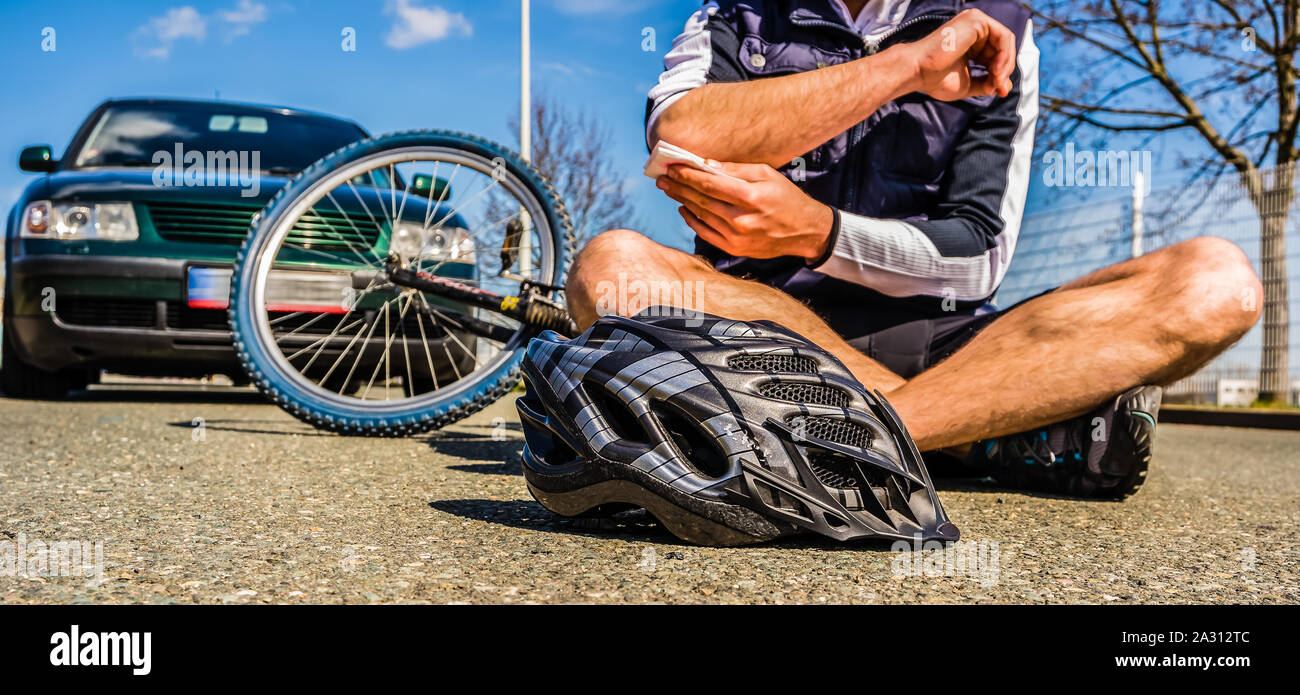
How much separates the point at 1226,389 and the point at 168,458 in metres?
9.56

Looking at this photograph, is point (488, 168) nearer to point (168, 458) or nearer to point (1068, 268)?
point (168, 458)

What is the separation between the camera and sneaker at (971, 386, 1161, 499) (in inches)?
81.7

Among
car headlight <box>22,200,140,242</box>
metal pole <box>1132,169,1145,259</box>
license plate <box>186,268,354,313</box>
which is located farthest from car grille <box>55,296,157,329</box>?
metal pole <box>1132,169,1145,259</box>

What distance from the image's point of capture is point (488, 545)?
1.56 metres

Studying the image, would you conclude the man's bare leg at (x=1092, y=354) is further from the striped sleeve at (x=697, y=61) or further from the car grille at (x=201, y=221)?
the car grille at (x=201, y=221)

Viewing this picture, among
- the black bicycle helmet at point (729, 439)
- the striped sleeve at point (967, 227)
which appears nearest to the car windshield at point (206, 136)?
the striped sleeve at point (967, 227)

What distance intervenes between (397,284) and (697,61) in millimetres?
1691

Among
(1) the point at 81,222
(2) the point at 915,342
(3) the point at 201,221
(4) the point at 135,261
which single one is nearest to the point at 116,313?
(4) the point at 135,261

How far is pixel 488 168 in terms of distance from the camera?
362cm

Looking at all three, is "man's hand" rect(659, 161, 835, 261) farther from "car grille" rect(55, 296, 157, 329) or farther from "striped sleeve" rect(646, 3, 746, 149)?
"car grille" rect(55, 296, 157, 329)

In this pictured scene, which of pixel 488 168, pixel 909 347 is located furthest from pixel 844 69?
pixel 488 168

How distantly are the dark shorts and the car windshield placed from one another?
149 inches

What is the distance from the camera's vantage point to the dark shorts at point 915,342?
2545 millimetres

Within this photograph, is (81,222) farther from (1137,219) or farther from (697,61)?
(1137,219)
